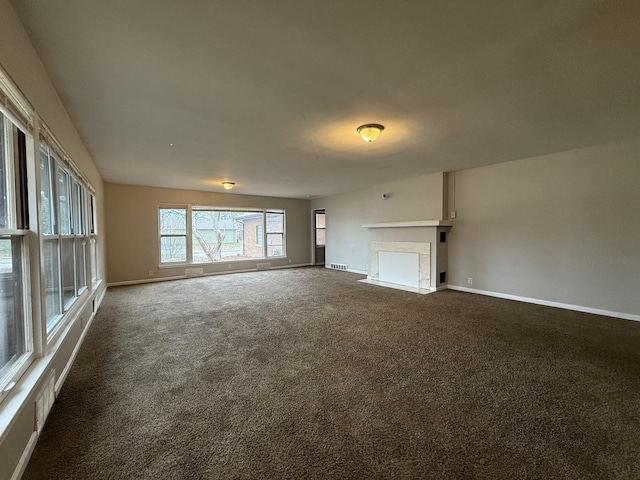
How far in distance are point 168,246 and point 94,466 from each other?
6525mm

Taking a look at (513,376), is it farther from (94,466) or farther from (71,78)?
(71,78)

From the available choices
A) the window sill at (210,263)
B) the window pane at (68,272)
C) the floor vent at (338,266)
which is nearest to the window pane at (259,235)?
the window sill at (210,263)

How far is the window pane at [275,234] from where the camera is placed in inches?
354

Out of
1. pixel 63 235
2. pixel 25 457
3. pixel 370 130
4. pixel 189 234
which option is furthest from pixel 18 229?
pixel 189 234

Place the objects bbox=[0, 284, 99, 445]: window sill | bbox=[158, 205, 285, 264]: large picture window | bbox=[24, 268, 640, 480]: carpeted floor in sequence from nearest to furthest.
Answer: bbox=[0, 284, 99, 445]: window sill
bbox=[24, 268, 640, 480]: carpeted floor
bbox=[158, 205, 285, 264]: large picture window

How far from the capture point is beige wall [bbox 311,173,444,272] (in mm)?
5863

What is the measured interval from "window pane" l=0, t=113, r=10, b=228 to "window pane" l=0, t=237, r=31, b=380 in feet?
0.38

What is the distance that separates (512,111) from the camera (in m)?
2.81

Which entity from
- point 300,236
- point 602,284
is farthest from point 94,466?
point 300,236

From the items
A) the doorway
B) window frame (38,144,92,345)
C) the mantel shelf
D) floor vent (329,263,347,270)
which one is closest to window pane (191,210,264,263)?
the doorway

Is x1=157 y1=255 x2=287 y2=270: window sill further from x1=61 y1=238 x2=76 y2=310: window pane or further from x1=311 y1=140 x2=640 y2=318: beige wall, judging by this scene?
x1=311 y1=140 x2=640 y2=318: beige wall

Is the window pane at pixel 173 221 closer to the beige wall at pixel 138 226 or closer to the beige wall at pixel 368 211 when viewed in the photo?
the beige wall at pixel 138 226

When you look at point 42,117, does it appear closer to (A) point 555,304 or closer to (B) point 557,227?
(B) point 557,227

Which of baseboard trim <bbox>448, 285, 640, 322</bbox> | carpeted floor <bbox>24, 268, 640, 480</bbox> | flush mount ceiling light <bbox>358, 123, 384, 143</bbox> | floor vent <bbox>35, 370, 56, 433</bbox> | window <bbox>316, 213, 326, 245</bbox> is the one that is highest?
flush mount ceiling light <bbox>358, 123, 384, 143</bbox>
